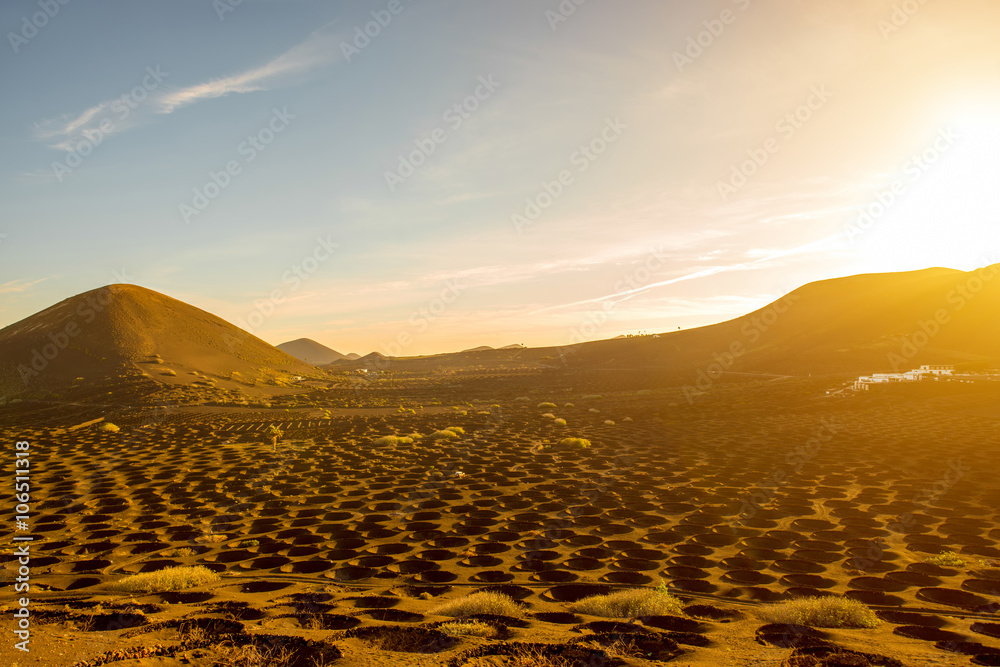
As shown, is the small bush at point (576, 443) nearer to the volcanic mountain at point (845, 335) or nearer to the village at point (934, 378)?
the village at point (934, 378)

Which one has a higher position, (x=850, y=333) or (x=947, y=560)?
(x=850, y=333)

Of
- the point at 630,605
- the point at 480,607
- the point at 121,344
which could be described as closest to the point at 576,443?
the point at 630,605

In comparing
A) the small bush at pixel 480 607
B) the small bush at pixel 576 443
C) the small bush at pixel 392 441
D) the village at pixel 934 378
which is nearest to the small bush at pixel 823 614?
the small bush at pixel 480 607

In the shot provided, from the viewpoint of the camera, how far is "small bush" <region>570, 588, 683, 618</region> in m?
5.97

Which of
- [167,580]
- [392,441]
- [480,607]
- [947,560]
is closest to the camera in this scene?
[480,607]

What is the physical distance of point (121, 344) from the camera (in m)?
53.4

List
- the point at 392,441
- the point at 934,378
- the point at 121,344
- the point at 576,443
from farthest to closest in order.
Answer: the point at 121,344, the point at 934,378, the point at 392,441, the point at 576,443

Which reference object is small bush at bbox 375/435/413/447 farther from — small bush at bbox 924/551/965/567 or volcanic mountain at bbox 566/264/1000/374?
volcanic mountain at bbox 566/264/1000/374

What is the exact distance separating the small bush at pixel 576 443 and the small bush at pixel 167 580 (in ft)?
51.1

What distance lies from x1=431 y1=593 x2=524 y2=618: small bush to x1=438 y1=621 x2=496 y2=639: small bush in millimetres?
405

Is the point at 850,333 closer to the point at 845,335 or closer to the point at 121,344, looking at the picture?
the point at 845,335

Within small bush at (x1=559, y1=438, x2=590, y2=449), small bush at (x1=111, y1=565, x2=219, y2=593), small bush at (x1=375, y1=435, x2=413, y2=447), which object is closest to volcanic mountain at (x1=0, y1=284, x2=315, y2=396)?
small bush at (x1=375, y1=435, x2=413, y2=447)

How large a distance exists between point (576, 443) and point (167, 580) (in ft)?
53.8

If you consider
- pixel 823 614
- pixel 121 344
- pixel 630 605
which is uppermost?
pixel 121 344
